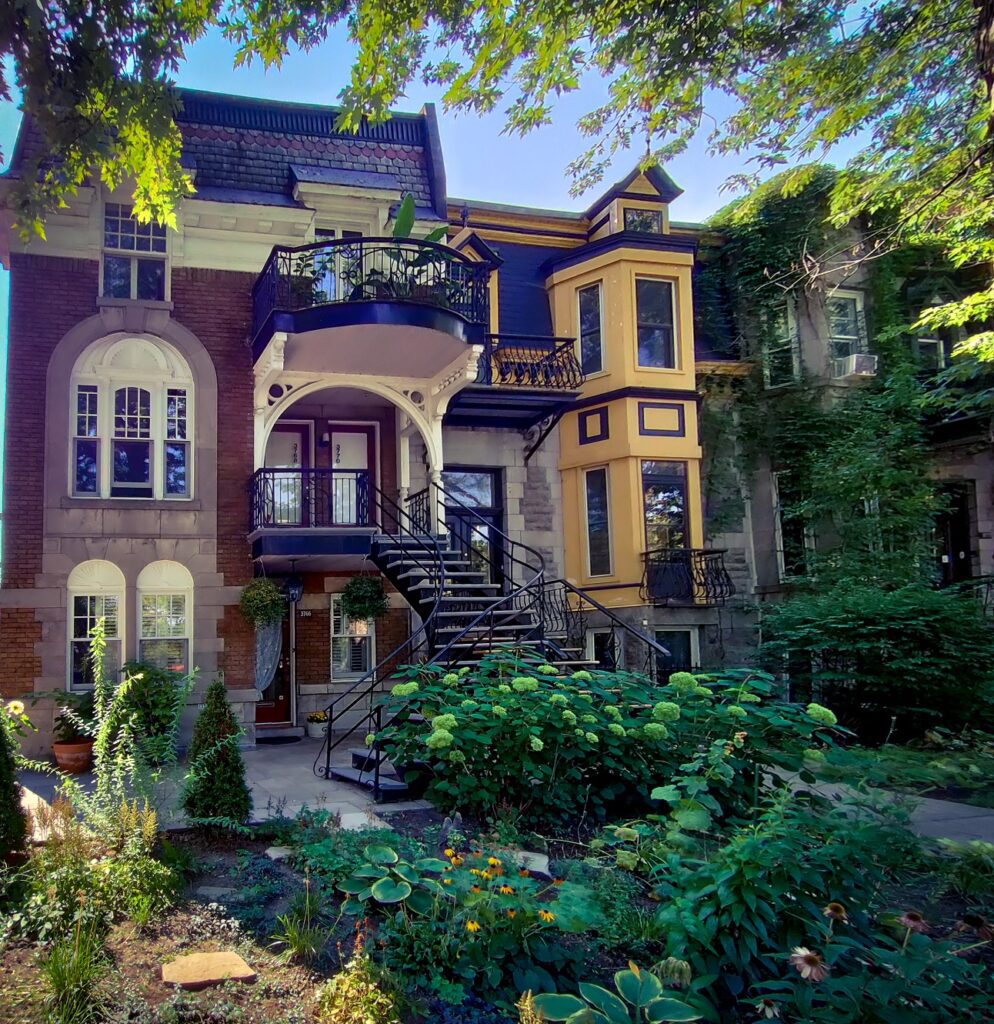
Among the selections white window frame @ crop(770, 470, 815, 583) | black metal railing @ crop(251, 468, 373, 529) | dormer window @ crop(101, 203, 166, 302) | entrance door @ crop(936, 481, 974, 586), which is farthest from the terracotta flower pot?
entrance door @ crop(936, 481, 974, 586)

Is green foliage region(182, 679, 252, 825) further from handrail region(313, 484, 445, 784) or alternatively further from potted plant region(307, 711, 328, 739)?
potted plant region(307, 711, 328, 739)

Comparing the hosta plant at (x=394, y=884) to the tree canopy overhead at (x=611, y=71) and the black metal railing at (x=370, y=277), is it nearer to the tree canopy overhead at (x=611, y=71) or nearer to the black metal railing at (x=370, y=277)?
the tree canopy overhead at (x=611, y=71)

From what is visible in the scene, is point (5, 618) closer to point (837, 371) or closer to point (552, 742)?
point (552, 742)

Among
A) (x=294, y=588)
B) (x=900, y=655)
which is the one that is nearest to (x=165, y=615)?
(x=294, y=588)

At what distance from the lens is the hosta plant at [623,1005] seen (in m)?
3.32

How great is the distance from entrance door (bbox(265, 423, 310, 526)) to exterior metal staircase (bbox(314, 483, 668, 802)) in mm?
1293

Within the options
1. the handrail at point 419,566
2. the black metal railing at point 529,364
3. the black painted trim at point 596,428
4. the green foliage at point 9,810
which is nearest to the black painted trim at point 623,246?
the black metal railing at point 529,364

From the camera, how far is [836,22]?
28.8 feet

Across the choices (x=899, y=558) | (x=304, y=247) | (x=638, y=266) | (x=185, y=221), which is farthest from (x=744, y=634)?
(x=185, y=221)

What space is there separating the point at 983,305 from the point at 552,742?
8.66 m

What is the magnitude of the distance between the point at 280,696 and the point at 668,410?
8338 millimetres

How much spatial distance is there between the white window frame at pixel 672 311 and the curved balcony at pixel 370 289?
3.33 meters

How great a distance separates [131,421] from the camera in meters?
13.4

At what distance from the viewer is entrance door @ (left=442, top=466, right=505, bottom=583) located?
50.4 ft
